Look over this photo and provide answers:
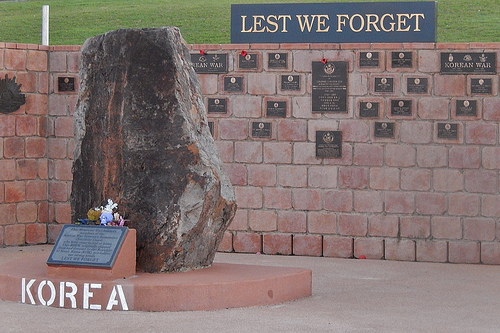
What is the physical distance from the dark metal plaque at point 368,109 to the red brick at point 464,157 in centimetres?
93

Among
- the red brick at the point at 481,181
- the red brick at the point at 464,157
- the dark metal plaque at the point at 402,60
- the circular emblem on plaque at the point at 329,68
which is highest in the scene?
the dark metal plaque at the point at 402,60

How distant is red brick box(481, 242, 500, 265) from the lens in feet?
31.5

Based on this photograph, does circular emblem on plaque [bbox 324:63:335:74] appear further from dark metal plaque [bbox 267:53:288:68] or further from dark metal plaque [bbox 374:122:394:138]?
dark metal plaque [bbox 374:122:394:138]

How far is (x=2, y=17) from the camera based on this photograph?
26.8m

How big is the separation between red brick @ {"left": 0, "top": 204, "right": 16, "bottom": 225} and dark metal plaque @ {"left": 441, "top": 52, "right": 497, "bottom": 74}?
5216 mm

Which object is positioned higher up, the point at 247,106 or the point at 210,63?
the point at 210,63

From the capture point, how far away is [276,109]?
33.3ft

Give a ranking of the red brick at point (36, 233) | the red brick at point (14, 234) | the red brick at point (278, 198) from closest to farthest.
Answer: the red brick at point (278, 198) → the red brick at point (14, 234) → the red brick at point (36, 233)

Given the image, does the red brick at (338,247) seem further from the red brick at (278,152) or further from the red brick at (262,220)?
the red brick at (278,152)

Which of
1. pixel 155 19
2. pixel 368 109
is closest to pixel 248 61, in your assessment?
pixel 368 109

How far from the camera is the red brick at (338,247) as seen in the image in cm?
997

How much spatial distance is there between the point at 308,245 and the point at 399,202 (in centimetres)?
114

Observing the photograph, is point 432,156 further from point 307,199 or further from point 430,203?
point 307,199

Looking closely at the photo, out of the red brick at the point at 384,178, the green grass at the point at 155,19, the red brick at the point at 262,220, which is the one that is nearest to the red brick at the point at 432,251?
the red brick at the point at 384,178
